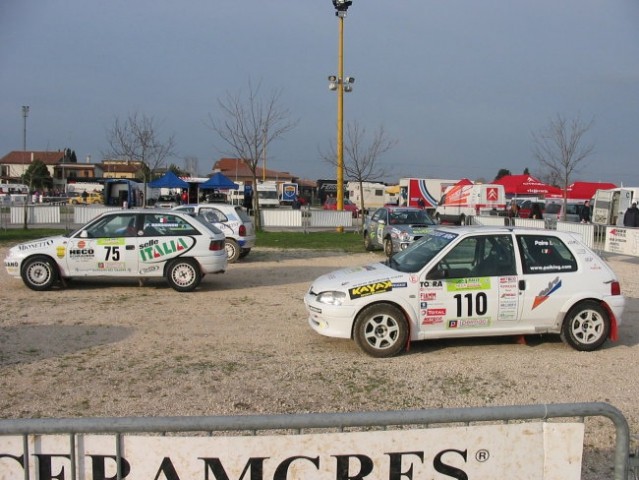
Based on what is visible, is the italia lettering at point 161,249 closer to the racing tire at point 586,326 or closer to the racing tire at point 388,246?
the racing tire at point 586,326

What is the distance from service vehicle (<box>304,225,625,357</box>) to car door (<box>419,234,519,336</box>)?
0.04ft

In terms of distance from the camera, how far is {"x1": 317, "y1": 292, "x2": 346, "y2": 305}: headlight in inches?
278

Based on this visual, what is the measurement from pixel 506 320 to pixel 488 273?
0.59 meters

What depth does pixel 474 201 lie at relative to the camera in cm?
3594

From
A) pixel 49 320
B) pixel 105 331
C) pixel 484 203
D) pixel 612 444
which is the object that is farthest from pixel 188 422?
pixel 484 203

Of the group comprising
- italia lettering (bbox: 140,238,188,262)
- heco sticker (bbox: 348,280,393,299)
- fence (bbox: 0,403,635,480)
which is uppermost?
italia lettering (bbox: 140,238,188,262)

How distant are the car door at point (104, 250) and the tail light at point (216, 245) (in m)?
1.40

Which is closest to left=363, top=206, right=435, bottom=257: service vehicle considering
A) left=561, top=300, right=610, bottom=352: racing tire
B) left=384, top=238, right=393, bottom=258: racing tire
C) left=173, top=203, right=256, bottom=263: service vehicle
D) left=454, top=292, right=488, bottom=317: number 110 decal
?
left=384, top=238, right=393, bottom=258: racing tire

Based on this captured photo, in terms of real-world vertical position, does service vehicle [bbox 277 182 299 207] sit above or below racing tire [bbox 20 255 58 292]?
above

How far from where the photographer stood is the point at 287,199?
59062mm

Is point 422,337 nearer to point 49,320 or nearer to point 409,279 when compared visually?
point 409,279

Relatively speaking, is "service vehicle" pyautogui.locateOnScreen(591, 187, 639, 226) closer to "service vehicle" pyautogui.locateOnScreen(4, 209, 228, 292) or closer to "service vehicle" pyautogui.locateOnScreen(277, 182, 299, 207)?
"service vehicle" pyautogui.locateOnScreen(4, 209, 228, 292)

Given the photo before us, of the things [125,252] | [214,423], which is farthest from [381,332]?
[125,252]

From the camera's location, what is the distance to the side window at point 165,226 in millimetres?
11617
